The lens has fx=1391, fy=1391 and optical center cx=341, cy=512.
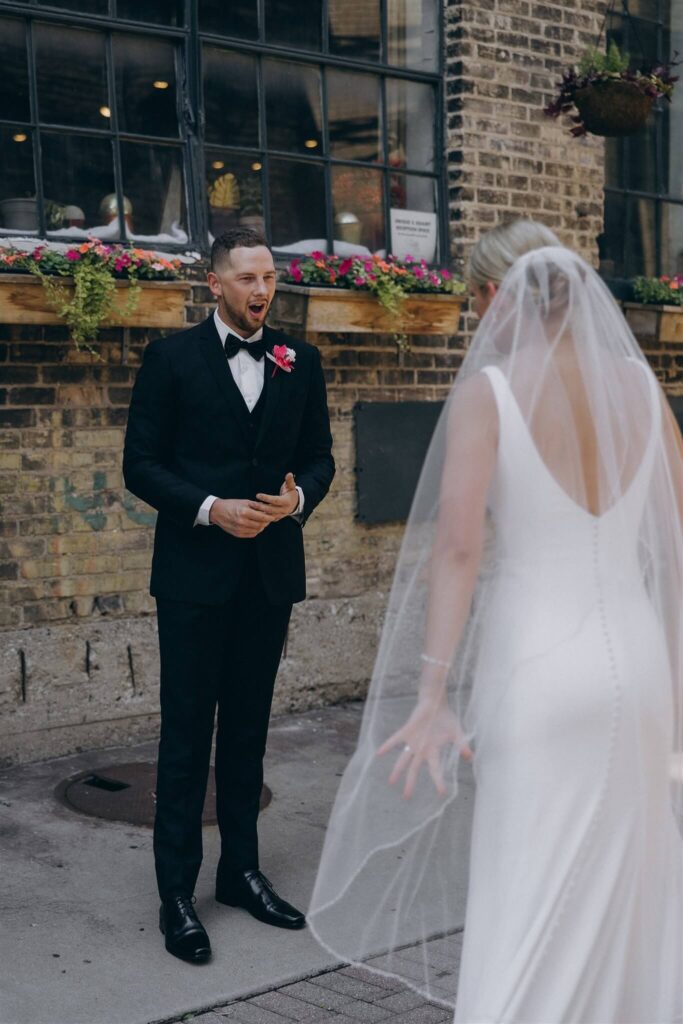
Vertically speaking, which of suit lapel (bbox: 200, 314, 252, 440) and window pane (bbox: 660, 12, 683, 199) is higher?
window pane (bbox: 660, 12, 683, 199)

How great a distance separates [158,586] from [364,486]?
297cm

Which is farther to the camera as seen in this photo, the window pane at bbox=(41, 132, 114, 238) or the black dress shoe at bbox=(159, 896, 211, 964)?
the window pane at bbox=(41, 132, 114, 238)

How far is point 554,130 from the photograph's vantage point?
25.7 feet

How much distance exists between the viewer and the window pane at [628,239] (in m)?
8.59

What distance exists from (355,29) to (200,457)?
3872mm

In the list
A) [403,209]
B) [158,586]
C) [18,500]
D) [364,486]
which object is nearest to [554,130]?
[403,209]

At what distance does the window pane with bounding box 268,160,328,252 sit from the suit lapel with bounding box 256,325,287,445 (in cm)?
274

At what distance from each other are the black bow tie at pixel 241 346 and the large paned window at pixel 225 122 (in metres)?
2.14

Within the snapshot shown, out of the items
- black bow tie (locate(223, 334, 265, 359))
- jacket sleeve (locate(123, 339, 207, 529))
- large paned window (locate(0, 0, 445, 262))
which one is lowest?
jacket sleeve (locate(123, 339, 207, 529))

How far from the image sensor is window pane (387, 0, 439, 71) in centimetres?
746

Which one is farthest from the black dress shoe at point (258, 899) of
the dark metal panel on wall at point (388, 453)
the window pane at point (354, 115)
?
the window pane at point (354, 115)

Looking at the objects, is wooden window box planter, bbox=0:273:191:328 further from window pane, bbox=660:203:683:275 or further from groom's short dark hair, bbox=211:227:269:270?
window pane, bbox=660:203:683:275

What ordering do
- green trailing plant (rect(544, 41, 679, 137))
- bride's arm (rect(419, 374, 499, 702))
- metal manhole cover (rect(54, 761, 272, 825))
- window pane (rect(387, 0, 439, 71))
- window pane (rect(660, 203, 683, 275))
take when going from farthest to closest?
1. window pane (rect(660, 203, 683, 275))
2. window pane (rect(387, 0, 439, 71))
3. green trailing plant (rect(544, 41, 679, 137))
4. metal manhole cover (rect(54, 761, 272, 825))
5. bride's arm (rect(419, 374, 499, 702))

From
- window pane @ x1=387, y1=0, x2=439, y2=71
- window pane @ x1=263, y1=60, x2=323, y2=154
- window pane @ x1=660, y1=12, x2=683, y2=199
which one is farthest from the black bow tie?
window pane @ x1=660, y1=12, x2=683, y2=199
